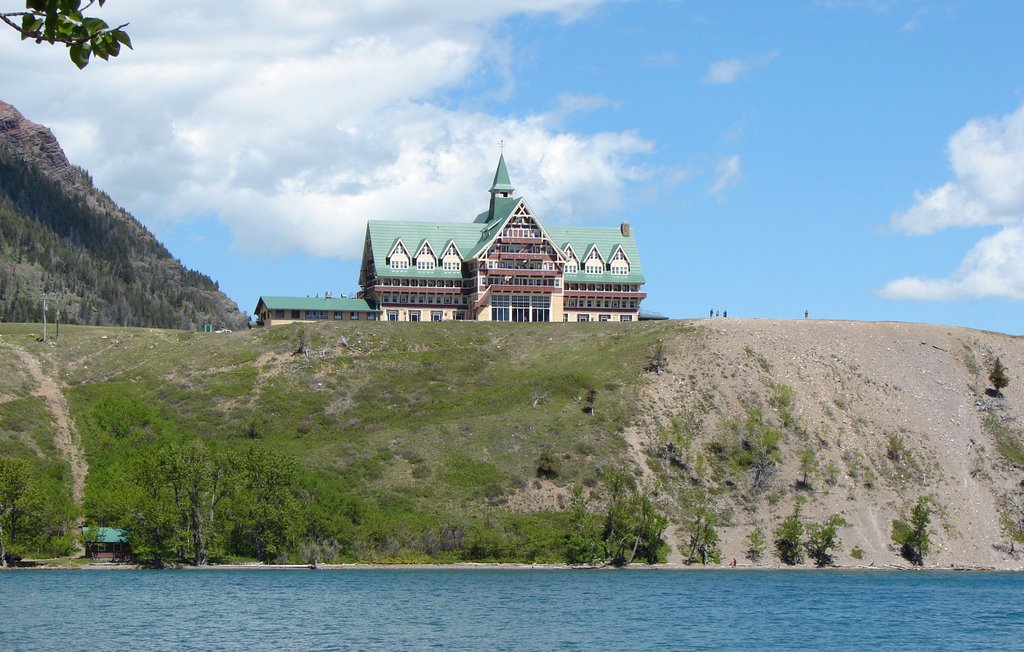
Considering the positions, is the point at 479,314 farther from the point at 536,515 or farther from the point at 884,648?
the point at 884,648

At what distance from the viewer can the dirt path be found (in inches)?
5251

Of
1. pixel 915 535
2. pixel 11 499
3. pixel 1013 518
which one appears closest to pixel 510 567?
pixel 915 535

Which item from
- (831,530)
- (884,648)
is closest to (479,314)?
(831,530)

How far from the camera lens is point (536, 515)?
416ft

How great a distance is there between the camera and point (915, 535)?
4998 inches

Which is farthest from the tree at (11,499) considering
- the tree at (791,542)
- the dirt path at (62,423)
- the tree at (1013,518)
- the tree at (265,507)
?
the tree at (1013,518)

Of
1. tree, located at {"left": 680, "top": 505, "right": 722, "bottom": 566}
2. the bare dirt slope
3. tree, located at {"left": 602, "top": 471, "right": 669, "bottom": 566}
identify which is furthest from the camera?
Result: the bare dirt slope

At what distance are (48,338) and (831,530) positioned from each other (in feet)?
345

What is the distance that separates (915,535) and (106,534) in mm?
80128

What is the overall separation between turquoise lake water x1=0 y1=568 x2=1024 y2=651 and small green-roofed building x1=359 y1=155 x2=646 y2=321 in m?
66.9

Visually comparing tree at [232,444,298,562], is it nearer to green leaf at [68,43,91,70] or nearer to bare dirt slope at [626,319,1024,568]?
bare dirt slope at [626,319,1024,568]

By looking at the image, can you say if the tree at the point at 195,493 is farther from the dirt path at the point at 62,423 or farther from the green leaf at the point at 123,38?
the green leaf at the point at 123,38

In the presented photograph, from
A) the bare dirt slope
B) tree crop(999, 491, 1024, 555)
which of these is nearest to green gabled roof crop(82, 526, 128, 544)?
the bare dirt slope

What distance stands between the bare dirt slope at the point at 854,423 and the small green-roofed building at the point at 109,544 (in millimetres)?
52946
